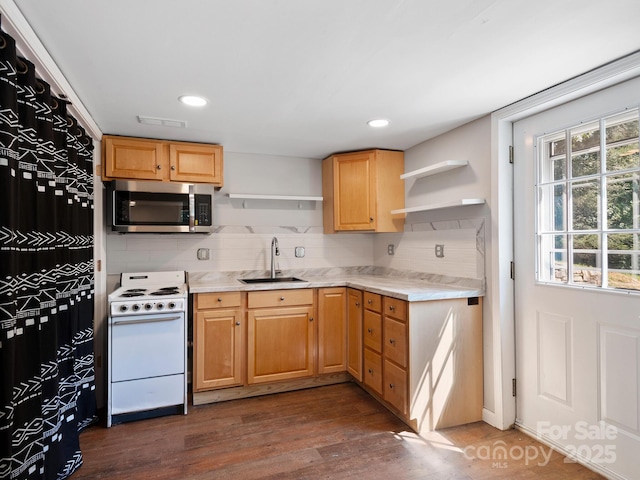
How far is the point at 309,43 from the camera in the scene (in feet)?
5.50

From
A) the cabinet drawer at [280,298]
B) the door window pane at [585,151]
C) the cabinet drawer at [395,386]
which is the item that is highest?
the door window pane at [585,151]

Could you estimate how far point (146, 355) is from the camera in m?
2.67

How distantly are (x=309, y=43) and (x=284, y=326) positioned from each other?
2211 millimetres

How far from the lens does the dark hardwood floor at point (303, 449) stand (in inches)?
80.4

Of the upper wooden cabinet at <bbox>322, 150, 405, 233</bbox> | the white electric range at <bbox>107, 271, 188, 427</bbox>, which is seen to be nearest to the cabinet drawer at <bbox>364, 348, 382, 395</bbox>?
the upper wooden cabinet at <bbox>322, 150, 405, 233</bbox>

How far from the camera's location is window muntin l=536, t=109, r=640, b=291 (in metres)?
1.87

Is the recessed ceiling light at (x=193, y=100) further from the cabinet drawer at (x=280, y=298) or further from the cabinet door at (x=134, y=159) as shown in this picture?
the cabinet drawer at (x=280, y=298)

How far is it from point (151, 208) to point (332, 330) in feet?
6.11

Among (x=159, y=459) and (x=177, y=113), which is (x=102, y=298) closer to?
(x=159, y=459)

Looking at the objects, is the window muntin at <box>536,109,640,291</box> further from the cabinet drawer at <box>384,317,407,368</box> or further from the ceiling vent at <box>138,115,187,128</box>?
the ceiling vent at <box>138,115,187,128</box>

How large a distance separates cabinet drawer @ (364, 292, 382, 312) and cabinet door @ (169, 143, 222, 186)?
1.62 m

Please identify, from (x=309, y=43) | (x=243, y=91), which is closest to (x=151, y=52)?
(x=243, y=91)

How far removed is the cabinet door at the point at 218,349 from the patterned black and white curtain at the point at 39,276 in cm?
79

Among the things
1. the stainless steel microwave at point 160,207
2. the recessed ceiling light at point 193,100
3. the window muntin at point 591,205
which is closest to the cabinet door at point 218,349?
the stainless steel microwave at point 160,207
